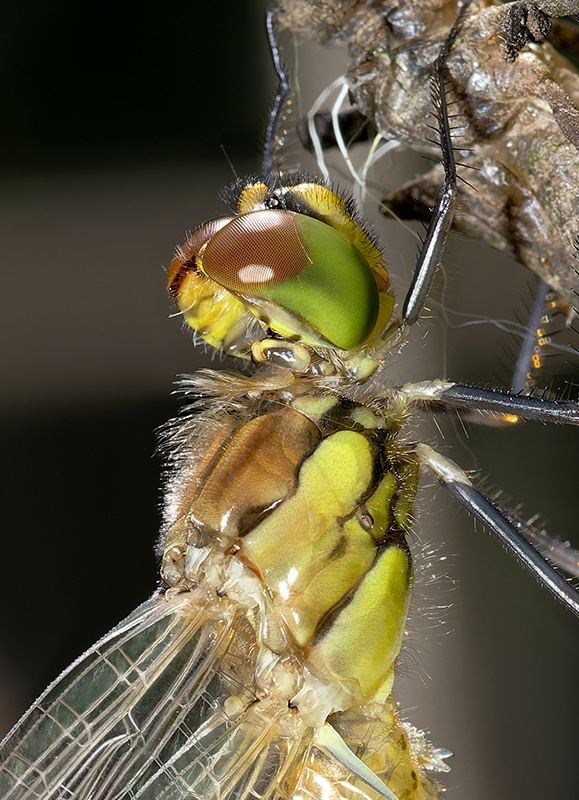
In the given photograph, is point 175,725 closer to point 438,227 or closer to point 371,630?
point 371,630

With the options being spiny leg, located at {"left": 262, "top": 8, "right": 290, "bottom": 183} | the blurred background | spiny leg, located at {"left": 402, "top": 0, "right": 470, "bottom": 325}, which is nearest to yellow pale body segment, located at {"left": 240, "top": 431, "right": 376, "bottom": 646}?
spiny leg, located at {"left": 402, "top": 0, "right": 470, "bottom": 325}

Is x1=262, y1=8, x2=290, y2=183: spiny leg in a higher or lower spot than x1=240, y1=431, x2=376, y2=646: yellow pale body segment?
higher

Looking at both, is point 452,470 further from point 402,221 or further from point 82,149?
point 82,149

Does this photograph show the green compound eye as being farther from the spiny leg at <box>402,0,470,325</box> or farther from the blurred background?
the blurred background

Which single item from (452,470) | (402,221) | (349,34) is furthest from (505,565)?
(349,34)

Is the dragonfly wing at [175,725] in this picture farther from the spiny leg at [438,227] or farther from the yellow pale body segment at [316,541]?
the spiny leg at [438,227]

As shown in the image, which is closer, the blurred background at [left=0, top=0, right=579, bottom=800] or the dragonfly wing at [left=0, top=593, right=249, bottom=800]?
the dragonfly wing at [left=0, top=593, right=249, bottom=800]
